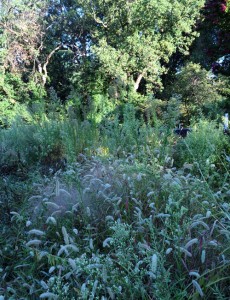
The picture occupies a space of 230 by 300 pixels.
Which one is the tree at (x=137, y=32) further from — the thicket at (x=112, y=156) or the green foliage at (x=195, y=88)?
the green foliage at (x=195, y=88)

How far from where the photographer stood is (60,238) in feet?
5.67

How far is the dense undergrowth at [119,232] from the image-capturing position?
47.8 inches

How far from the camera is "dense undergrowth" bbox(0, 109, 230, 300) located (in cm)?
121

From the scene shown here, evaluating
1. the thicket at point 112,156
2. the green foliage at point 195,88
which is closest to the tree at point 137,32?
the thicket at point 112,156

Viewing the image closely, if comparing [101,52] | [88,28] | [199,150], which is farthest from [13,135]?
[88,28]

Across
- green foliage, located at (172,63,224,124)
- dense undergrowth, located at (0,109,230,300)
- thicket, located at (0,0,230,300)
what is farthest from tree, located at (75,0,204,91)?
dense undergrowth, located at (0,109,230,300)

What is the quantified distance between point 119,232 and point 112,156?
160 cm

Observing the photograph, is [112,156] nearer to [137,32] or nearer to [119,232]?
[119,232]

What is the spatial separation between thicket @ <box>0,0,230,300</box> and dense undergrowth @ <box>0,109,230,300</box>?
10 mm

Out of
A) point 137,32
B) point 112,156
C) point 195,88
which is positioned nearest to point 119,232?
point 112,156

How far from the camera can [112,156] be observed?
8.93ft

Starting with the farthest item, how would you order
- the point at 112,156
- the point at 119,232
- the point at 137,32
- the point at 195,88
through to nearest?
the point at 137,32 → the point at 195,88 → the point at 112,156 → the point at 119,232

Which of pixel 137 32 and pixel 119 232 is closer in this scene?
pixel 119 232

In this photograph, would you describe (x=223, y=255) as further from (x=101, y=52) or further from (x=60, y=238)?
(x=101, y=52)
